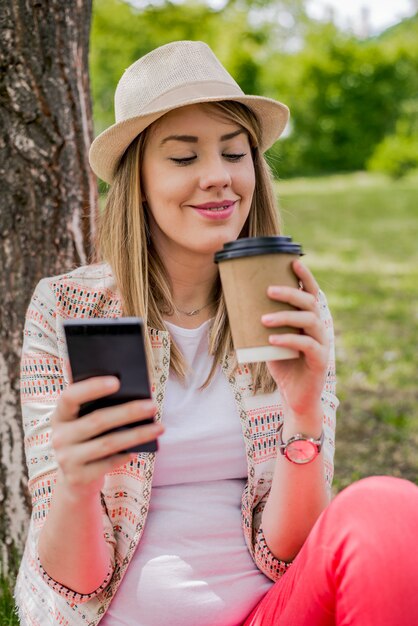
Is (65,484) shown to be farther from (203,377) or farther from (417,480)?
(417,480)

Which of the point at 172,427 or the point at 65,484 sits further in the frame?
the point at 172,427

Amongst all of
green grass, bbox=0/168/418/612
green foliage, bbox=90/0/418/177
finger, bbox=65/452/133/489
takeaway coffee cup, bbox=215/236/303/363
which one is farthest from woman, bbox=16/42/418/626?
green foliage, bbox=90/0/418/177

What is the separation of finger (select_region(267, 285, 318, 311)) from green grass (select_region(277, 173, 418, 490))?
2.00 m

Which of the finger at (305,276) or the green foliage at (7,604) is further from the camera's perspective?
the green foliage at (7,604)

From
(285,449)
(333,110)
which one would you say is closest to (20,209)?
(285,449)

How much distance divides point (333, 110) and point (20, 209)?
22255 millimetres

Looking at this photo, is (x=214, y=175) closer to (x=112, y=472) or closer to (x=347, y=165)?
(x=112, y=472)

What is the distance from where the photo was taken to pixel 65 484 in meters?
1.53

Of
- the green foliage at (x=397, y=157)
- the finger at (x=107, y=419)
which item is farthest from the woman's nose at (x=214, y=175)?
the green foliage at (x=397, y=157)

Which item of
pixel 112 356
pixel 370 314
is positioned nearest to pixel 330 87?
pixel 370 314

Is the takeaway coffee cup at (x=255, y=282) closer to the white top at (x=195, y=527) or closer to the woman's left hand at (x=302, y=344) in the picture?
the woman's left hand at (x=302, y=344)

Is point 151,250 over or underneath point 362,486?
over

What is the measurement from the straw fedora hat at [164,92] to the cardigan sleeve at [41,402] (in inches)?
17.3

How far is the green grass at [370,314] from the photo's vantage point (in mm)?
4270
